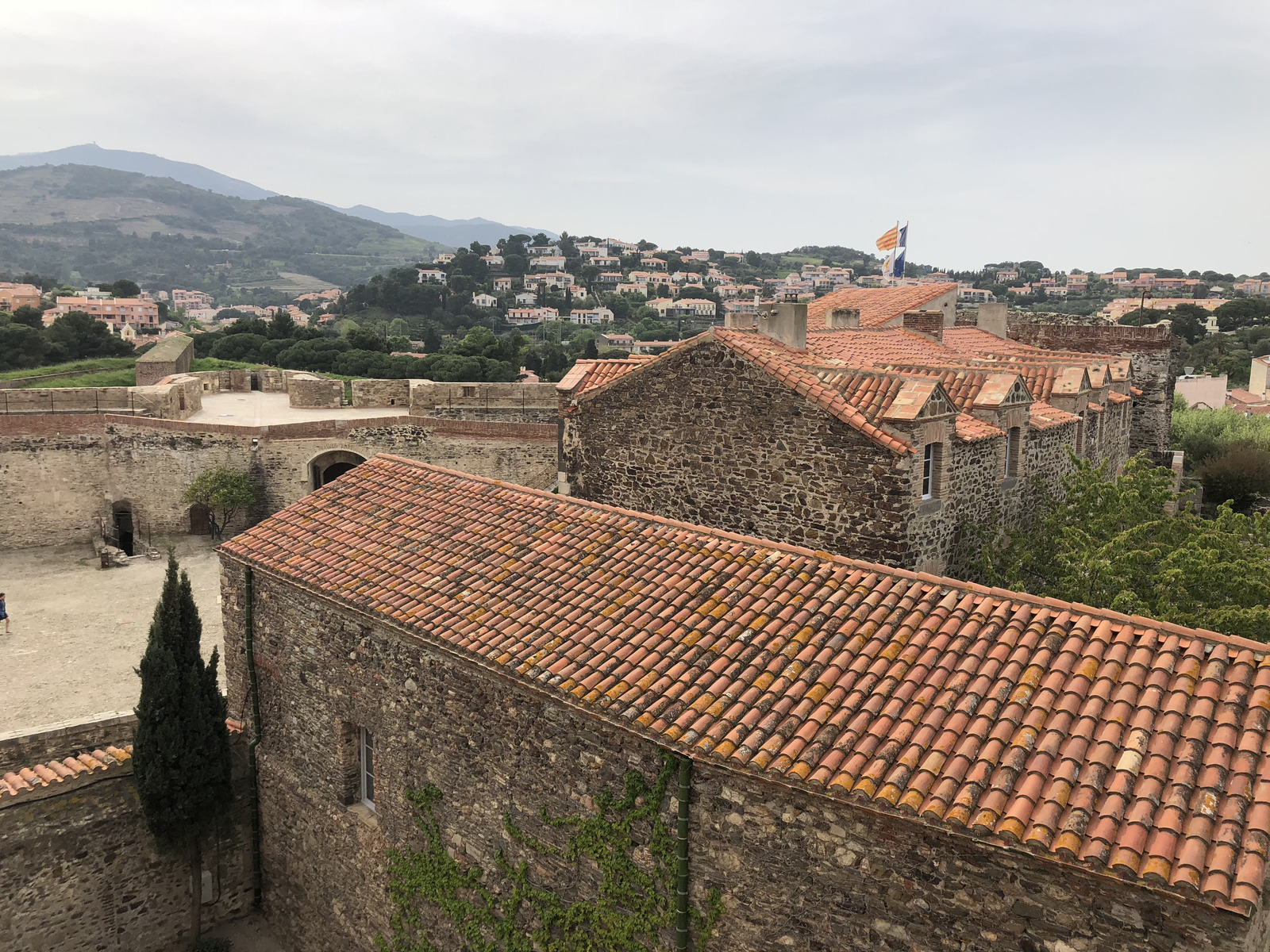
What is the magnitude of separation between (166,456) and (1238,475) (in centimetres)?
3156

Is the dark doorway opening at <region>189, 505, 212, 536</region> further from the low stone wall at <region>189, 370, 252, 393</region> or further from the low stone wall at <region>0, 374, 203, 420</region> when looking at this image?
the low stone wall at <region>189, 370, 252, 393</region>

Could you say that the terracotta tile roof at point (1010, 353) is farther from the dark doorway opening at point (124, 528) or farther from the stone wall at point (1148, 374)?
the dark doorway opening at point (124, 528)

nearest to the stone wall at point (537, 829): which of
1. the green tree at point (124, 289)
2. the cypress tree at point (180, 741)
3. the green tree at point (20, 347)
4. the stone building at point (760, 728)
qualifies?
the stone building at point (760, 728)

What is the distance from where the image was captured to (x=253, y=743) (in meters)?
11.4

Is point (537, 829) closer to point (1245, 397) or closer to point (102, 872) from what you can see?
point (102, 872)

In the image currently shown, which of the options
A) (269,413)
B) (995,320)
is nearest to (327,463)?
(269,413)

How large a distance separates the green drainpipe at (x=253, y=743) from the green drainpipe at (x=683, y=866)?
6.71 meters

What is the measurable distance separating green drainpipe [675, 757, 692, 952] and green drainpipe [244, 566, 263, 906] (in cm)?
671

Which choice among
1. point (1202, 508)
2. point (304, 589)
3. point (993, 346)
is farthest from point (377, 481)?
point (1202, 508)

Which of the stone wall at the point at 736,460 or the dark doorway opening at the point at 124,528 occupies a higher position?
the stone wall at the point at 736,460

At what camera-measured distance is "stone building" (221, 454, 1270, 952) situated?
5.09 meters

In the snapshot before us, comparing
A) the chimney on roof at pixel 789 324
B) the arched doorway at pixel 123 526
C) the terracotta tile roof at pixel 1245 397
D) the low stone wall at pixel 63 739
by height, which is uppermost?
the chimney on roof at pixel 789 324

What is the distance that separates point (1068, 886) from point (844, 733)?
1.51 m

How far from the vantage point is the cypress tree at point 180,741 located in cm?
1068
